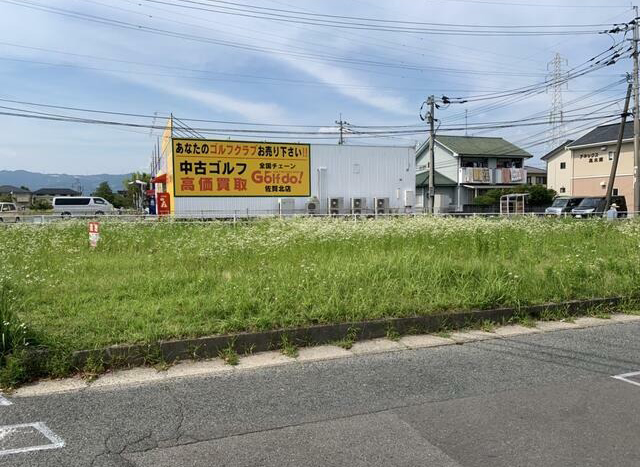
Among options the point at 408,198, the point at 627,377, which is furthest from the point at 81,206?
the point at 627,377

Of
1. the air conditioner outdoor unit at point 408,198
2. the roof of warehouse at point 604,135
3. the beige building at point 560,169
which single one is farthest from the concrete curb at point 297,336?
the beige building at point 560,169

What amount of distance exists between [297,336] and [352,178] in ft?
89.3

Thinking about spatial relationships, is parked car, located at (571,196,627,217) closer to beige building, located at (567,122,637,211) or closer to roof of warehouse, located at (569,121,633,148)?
beige building, located at (567,122,637,211)

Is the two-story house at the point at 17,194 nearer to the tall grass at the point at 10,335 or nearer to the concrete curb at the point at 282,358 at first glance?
the tall grass at the point at 10,335

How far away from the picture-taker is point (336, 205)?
100ft

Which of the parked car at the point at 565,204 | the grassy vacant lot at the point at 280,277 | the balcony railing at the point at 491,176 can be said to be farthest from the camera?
the balcony railing at the point at 491,176

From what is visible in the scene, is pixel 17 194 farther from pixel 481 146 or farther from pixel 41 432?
pixel 41 432

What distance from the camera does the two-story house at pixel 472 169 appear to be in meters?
45.0

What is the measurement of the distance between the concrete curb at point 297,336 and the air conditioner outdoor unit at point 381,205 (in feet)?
82.6

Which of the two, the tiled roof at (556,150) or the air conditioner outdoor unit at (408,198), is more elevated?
the tiled roof at (556,150)

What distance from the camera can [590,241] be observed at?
1055 centimetres

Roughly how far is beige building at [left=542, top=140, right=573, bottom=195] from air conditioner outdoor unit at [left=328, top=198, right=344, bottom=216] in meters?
25.6

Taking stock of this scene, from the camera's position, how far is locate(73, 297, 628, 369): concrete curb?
423 centimetres

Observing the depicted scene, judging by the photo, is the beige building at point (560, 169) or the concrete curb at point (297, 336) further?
the beige building at point (560, 169)
